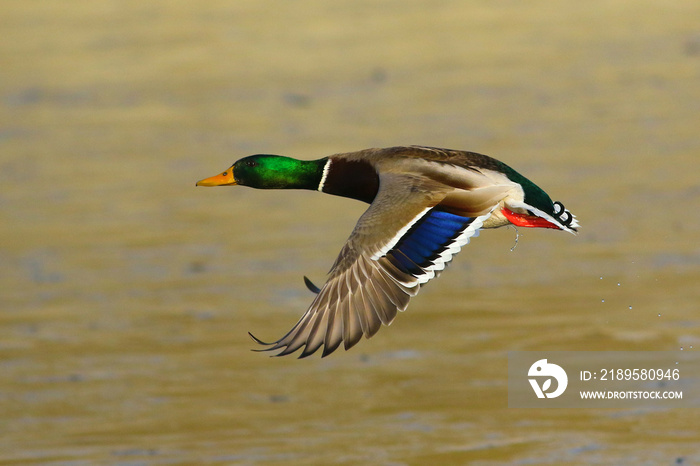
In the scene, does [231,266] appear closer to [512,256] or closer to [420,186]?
[512,256]

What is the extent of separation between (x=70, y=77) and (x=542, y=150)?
19.2ft

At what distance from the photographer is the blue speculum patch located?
16.8 feet

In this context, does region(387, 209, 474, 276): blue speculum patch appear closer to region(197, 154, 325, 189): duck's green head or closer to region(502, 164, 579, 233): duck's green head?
region(502, 164, 579, 233): duck's green head

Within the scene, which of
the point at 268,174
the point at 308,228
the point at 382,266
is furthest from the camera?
the point at 308,228

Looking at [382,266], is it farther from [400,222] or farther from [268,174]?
[268,174]

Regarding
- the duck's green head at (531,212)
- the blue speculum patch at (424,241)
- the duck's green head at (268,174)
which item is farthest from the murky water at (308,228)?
the blue speculum patch at (424,241)

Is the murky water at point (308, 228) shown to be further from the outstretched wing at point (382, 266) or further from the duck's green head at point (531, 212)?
the outstretched wing at point (382, 266)

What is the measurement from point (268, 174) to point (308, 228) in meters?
4.28

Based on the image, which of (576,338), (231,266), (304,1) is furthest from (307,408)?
(304,1)

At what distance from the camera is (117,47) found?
1627 cm

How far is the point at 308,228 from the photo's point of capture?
10.6 metres

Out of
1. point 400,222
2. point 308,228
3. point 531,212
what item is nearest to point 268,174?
point 400,222

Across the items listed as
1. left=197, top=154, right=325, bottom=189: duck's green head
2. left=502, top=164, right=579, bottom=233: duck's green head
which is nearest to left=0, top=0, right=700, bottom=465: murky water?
left=197, top=154, right=325, bottom=189: duck's green head

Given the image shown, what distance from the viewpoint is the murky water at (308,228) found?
24.5ft
